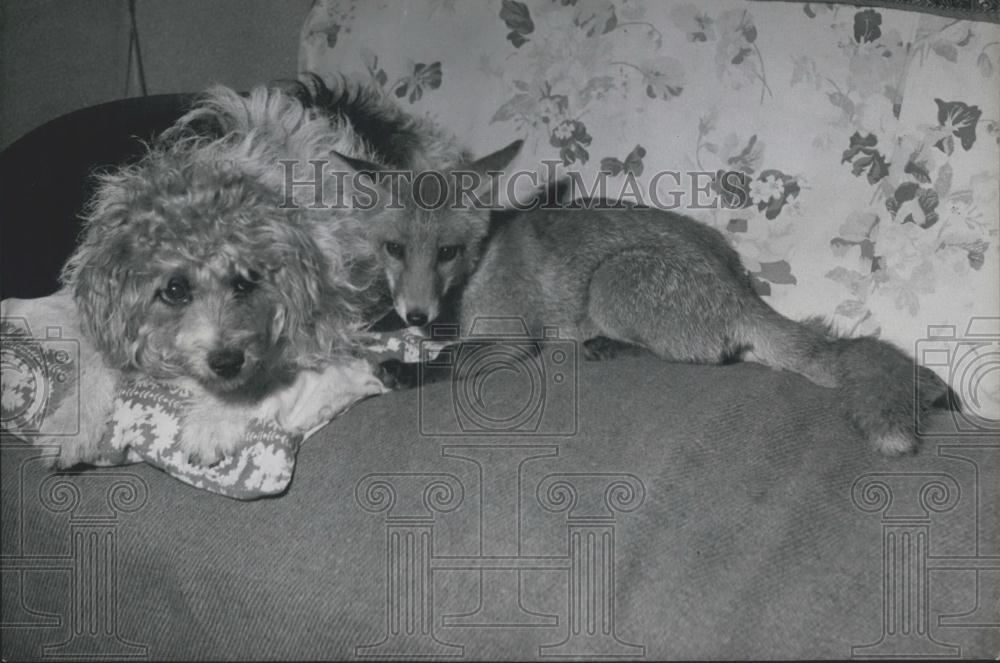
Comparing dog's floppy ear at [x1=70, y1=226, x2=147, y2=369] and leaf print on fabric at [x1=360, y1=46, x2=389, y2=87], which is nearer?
dog's floppy ear at [x1=70, y1=226, x2=147, y2=369]

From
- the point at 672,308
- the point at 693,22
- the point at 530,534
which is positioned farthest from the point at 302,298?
the point at 693,22

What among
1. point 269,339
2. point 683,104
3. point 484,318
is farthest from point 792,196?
point 269,339

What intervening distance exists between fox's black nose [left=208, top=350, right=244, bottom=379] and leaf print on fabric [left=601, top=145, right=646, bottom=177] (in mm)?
1476

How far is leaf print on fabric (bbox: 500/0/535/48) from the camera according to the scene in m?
2.95

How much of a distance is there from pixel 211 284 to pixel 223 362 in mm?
217

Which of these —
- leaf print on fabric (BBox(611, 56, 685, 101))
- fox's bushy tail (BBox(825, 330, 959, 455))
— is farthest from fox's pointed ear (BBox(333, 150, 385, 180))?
fox's bushy tail (BBox(825, 330, 959, 455))

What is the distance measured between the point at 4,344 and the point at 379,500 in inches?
41.7

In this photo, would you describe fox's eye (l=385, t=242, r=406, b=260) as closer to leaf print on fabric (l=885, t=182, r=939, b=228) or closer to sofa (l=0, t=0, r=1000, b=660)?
sofa (l=0, t=0, r=1000, b=660)

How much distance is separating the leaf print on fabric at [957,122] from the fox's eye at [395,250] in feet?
5.36

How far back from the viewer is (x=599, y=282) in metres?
2.61

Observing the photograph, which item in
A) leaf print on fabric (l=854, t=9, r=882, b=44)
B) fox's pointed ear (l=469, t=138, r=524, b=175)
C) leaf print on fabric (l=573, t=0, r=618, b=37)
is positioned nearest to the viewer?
fox's pointed ear (l=469, t=138, r=524, b=175)

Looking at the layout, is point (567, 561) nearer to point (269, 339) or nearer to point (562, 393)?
point (562, 393)

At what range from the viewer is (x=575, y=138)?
292cm

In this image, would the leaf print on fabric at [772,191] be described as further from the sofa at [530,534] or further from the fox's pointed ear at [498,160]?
the fox's pointed ear at [498,160]
